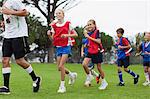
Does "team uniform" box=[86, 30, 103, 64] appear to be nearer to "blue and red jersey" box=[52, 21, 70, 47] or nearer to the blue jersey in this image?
"blue and red jersey" box=[52, 21, 70, 47]

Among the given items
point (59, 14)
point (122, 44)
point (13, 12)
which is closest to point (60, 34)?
point (59, 14)

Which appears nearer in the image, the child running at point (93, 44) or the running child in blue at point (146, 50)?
the child running at point (93, 44)

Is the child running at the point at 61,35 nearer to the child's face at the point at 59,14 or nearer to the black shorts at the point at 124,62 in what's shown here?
the child's face at the point at 59,14

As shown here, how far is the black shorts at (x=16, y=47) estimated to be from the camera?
859cm

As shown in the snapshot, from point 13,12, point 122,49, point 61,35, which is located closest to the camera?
point 13,12

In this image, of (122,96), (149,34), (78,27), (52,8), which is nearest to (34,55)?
(78,27)

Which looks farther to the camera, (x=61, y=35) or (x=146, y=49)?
(x=146, y=49)

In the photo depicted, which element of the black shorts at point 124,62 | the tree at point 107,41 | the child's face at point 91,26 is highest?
the child's face at point 91,26

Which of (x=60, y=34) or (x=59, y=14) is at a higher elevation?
(x=59, y=14)

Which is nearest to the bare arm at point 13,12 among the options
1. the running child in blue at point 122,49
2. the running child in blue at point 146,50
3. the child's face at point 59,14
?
the child's face at point 59,14

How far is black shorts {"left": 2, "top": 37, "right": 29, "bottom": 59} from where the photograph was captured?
8.59 metres

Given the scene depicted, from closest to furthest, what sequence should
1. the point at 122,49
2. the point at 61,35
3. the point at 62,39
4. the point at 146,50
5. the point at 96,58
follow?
the point at 61,35 → the point at 62,39 → the point at 96,58 → the point at 122,49 → the point at 146,50

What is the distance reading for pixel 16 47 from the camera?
8.59 m

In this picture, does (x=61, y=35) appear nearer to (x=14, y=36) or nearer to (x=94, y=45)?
(x=14, y=36)
